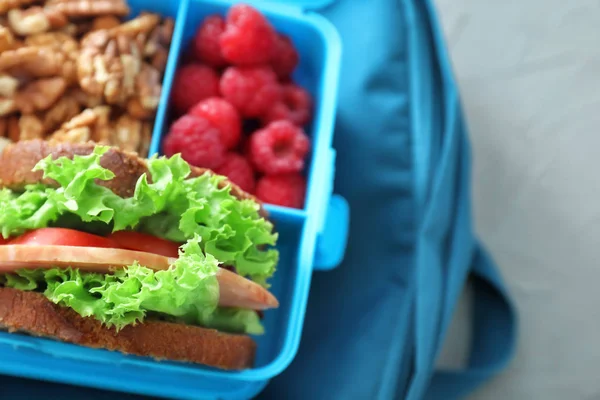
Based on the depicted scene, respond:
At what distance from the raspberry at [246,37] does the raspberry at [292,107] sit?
0.30 ft

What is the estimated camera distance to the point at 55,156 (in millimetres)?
817

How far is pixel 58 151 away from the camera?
0.82 m

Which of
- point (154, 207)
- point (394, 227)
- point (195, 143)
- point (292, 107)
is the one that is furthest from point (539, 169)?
point (154, 207)

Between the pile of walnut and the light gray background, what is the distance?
0.75m

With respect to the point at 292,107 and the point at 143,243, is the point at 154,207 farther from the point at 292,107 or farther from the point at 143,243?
the point at 292,107

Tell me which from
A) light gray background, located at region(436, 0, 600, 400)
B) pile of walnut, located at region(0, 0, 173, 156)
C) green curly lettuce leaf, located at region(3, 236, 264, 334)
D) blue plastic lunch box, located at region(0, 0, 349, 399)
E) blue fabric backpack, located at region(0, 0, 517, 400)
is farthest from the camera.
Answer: light gray background, located at region(436, 0, 600, 400)

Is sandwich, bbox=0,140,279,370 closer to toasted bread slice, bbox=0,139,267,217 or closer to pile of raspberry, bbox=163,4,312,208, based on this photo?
toasted bread slice, bbox=0,139,267,217

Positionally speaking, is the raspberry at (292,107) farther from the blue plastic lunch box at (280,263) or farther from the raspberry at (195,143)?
the raspberry at (195,143)

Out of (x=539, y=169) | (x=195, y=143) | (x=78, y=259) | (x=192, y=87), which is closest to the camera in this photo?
(x=78, y=259)

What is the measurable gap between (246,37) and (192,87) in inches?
5.3

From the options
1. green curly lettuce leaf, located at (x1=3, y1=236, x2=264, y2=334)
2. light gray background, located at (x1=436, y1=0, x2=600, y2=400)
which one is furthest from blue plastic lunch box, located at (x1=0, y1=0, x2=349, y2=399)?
light gray background, located at (x1=436, y1=0, x2=600, y2=400)

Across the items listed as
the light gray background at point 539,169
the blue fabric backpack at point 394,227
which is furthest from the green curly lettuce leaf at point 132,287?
the light gray background at point 539,169

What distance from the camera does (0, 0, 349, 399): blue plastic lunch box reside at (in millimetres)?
913

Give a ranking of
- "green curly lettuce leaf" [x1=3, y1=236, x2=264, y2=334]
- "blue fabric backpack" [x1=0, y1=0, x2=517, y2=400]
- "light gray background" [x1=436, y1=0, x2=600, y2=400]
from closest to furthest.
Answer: "green curly lettuce leaf" [x1=3, y1=236, x2=264, y2=334] < "blue fabric backpack" [x1=0, y1=0, x2=517, y2=400] < "light gray background" [x1=436, y1=0, x2=600, y2=400]
